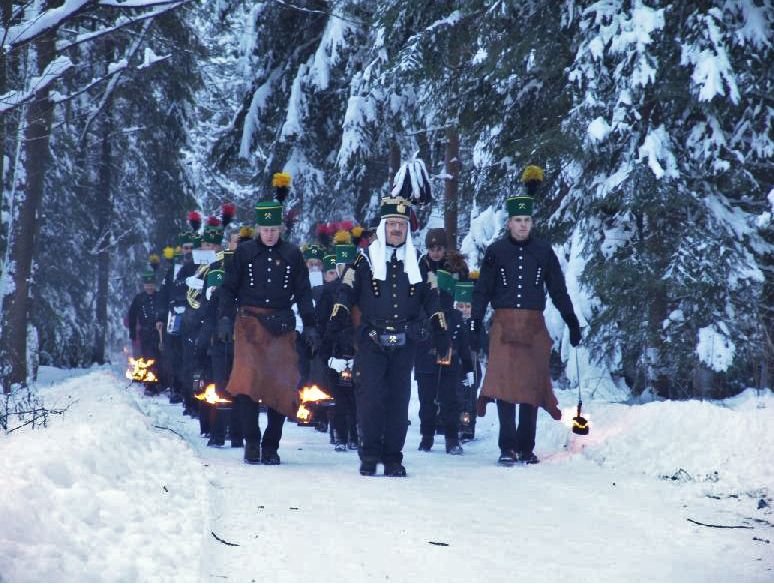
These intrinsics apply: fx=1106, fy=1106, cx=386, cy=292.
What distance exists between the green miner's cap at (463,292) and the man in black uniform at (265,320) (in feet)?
11.6

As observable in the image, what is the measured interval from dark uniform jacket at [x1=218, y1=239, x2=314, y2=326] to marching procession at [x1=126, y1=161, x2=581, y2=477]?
1cm

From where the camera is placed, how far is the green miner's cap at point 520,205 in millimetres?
10742

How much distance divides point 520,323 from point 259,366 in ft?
8.40

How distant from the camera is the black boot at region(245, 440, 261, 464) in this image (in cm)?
1006

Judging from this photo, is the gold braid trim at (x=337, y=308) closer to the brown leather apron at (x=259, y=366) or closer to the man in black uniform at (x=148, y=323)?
the brown leather apron at (x=259, y=366)

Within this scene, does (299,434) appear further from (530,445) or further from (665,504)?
(665,504)

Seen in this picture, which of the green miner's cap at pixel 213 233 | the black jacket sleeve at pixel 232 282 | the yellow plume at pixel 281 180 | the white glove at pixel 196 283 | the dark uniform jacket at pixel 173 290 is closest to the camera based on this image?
the black jacket sleeve at pixel 232 282

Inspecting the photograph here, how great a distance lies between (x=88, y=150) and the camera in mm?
30734

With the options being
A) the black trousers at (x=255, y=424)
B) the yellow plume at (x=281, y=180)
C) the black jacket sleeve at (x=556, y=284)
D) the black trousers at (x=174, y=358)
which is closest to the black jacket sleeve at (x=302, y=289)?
the yellow plume at (x=281, y=180)

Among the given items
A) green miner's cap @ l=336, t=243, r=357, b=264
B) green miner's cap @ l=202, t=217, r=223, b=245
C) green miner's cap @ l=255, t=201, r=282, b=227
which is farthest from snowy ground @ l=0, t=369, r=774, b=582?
green miner's cap @ l=202, t=217, r=223, b=245

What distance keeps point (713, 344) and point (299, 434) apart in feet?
17.1

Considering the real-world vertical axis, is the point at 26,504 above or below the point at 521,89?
below

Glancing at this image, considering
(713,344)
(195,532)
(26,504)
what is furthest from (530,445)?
(26,504)

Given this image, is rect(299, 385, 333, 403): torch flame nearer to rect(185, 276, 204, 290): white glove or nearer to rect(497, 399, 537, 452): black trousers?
rect(185, 276, 204, 290): white glove
